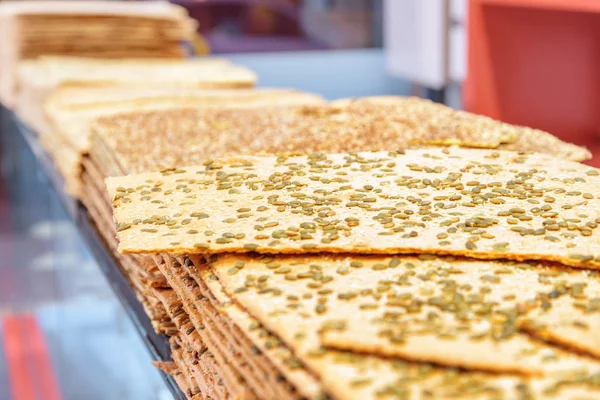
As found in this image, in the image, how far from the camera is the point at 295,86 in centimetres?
506

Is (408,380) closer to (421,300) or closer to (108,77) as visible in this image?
(421,300)

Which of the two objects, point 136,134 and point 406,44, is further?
point 406,44

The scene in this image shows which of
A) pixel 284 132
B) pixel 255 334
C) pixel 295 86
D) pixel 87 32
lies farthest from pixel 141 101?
pixel 295 86

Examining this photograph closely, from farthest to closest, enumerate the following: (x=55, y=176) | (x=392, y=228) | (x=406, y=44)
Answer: (x=406, y=44)
(x=55, y=176)
(x=392, y=228)

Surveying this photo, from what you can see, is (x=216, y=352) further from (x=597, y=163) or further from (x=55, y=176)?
(x=55, y=176)

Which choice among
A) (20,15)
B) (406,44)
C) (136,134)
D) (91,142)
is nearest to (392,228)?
(136,134)

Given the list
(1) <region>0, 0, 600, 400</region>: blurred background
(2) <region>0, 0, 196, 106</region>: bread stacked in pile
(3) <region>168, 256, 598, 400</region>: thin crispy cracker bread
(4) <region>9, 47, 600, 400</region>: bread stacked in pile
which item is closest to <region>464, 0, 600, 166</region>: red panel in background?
(1) <region>0, 0, 600, 400</region>: blurred background

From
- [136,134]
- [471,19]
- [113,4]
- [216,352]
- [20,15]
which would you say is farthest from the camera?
[113,4]

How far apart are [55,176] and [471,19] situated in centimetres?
152

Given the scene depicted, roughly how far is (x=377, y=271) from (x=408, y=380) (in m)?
0.26

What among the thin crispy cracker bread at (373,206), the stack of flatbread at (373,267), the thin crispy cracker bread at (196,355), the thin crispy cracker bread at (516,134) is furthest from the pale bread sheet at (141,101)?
the thin crispy cracker bread at (196,355)

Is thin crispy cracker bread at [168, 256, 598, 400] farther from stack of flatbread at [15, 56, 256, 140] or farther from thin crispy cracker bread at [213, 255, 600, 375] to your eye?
stack of flatbread at [15, 56, 256, 140]

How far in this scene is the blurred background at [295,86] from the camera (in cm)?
271

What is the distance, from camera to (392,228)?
1.03m
